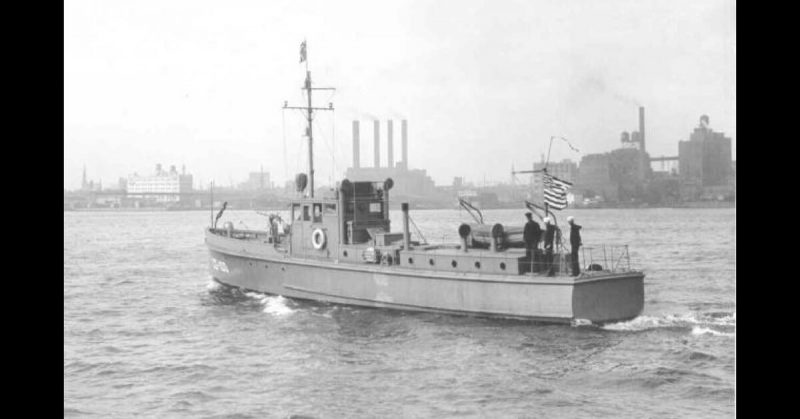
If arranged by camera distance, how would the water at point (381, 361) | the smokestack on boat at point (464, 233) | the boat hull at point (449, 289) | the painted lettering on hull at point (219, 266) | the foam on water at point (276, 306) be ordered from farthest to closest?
the painted lettering on hull at point (219, 266) < the foam on water at point (276, 306) < the smokestack on boat at point (464, 233) < the boat hull at point (449, 289) < the water at point (381, 361)

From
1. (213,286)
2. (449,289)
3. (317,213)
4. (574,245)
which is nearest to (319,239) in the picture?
(317,213)

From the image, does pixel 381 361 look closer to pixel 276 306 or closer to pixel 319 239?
pixel 319 239

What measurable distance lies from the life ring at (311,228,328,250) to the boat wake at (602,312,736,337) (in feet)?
30.4

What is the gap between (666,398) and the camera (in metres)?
14.0

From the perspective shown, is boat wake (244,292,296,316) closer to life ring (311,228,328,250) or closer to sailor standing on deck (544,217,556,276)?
life ring (311,228,328,250)

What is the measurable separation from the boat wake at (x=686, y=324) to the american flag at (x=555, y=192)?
10.6 ft

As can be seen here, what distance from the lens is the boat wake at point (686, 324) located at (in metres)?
19.3

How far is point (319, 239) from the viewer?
2448 cm

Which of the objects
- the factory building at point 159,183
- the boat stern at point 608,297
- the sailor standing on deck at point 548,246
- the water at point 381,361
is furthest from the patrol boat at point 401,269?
the factory building at point 159,183

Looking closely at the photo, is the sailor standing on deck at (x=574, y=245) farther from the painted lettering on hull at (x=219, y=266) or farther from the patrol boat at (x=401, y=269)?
the painted lettering on hull at (x=219, y=266)

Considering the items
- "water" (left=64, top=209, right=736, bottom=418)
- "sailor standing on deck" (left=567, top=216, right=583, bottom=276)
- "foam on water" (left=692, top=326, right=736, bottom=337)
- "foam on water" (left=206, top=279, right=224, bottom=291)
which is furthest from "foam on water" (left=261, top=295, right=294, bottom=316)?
"foam on water" (left=692, top=326, right=736, bottom=337)

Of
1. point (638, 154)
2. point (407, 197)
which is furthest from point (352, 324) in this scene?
point (638, 154)
